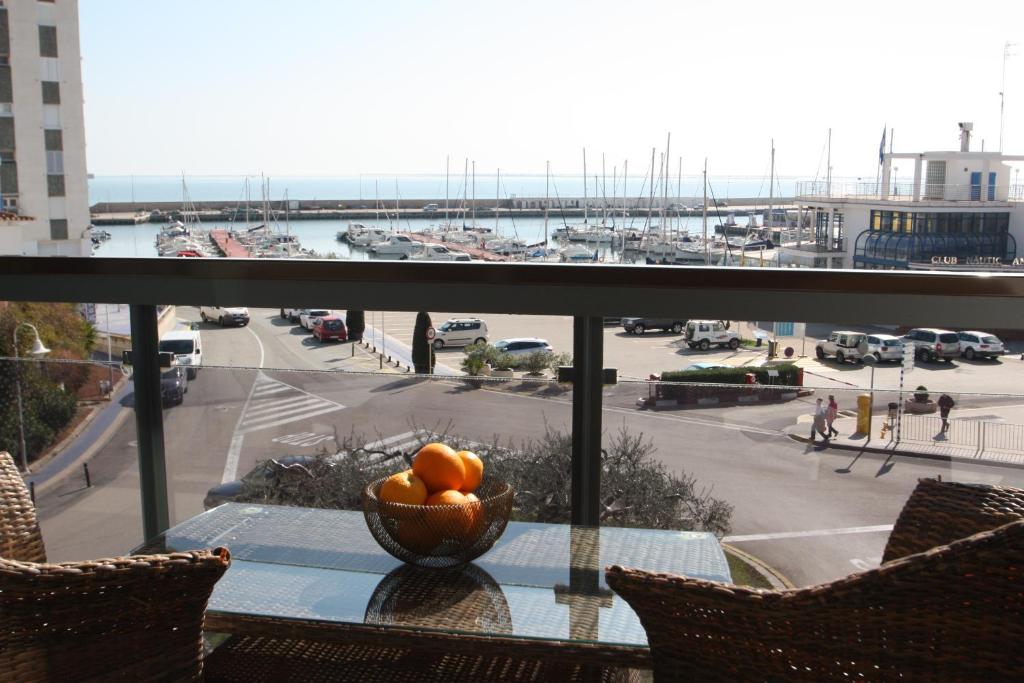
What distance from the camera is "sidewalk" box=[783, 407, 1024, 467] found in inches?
78.4

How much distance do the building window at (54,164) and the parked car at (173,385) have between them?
75.2 feet

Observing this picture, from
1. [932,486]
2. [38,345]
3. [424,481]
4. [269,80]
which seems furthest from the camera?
[269,80]

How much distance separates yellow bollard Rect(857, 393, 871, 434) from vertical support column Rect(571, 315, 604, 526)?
0.54 m

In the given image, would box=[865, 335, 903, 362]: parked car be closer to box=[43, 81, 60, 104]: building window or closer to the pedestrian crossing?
the pedestrian crossing

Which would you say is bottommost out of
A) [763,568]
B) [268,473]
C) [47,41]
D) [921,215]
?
[763,568]

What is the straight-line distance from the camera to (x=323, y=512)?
1833 mm

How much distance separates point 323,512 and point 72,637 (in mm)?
765

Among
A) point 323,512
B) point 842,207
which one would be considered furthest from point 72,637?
point 842,207

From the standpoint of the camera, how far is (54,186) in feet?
72.8

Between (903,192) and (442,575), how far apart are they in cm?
1155

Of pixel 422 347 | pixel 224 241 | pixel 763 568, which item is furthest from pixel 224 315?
pixel 224 241

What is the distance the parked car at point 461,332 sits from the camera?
2.43 m

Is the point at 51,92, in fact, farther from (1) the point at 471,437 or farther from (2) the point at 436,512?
(2) the point at 436,512

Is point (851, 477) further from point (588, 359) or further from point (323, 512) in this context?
point (323, 512)
